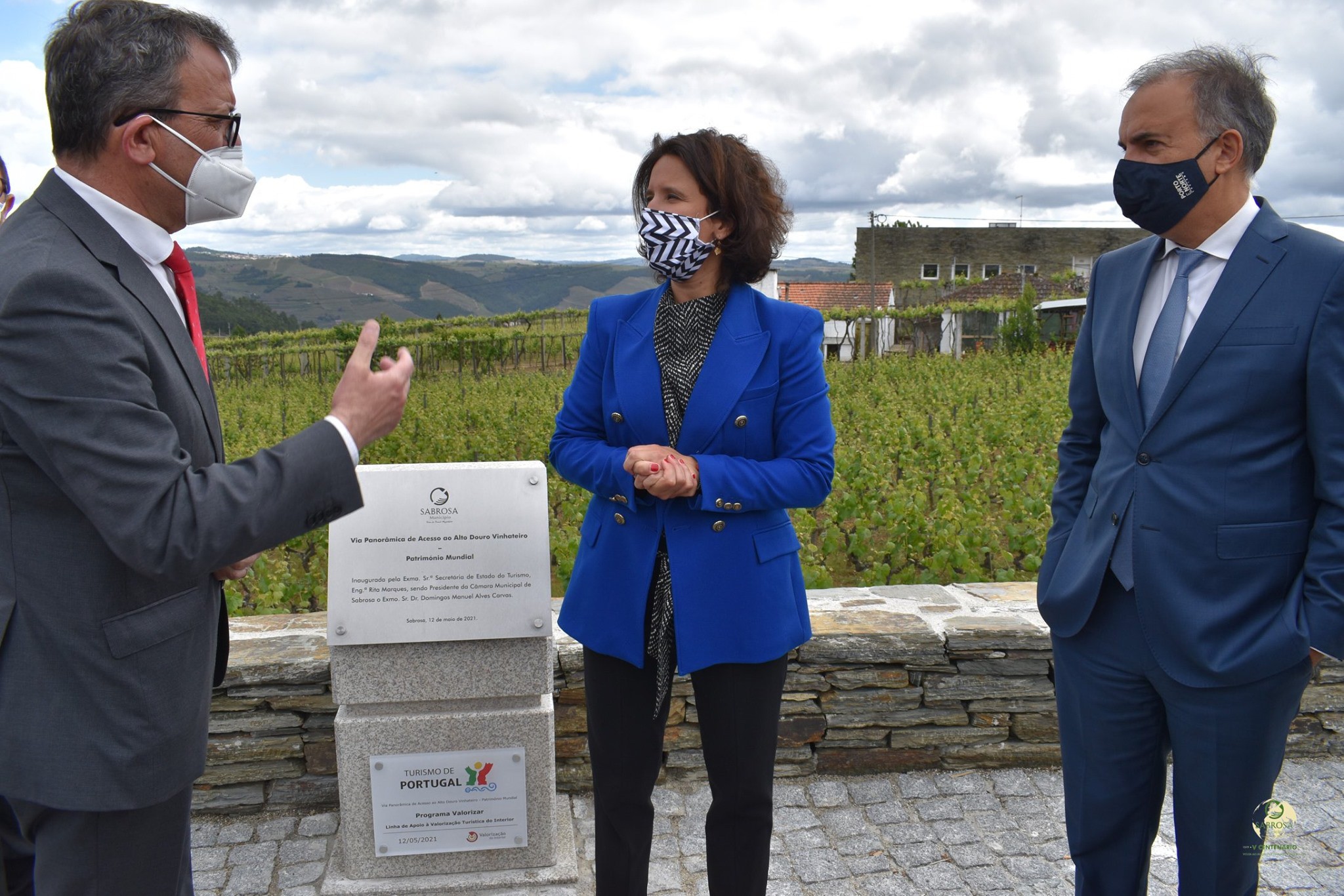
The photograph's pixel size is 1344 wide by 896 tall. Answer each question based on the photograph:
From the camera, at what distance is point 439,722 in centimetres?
297

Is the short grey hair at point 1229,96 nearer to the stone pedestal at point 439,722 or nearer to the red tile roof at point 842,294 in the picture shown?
the stone pedestal at point 439,722

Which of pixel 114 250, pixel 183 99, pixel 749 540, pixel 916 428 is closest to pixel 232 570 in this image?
pixel 114 250

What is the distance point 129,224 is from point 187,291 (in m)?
0.21

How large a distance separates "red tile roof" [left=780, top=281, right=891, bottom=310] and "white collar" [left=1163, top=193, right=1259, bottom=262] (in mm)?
43955

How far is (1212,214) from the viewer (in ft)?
6.94

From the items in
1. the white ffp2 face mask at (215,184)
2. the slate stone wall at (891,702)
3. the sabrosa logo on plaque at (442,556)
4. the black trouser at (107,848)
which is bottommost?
the slate stone wall at (891,702)

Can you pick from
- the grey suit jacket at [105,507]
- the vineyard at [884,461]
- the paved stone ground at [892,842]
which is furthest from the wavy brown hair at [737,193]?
the vineyard at [884,461]

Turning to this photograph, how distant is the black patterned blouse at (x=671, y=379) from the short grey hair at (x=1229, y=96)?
1.16 m

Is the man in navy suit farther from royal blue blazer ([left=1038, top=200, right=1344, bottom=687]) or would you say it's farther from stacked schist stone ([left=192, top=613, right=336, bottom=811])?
stacked schist stone ([left=192, top=613, right=336, bottom=811])

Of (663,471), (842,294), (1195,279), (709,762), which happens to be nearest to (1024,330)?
(842,294)

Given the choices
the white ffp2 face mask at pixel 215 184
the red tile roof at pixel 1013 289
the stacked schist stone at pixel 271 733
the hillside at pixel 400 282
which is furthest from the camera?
the hillside at pixel 400 282

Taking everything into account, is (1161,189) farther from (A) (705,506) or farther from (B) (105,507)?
(B) (105,507)

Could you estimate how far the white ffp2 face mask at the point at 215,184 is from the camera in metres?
1.74

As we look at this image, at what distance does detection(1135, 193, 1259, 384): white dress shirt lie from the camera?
212 centimetres
